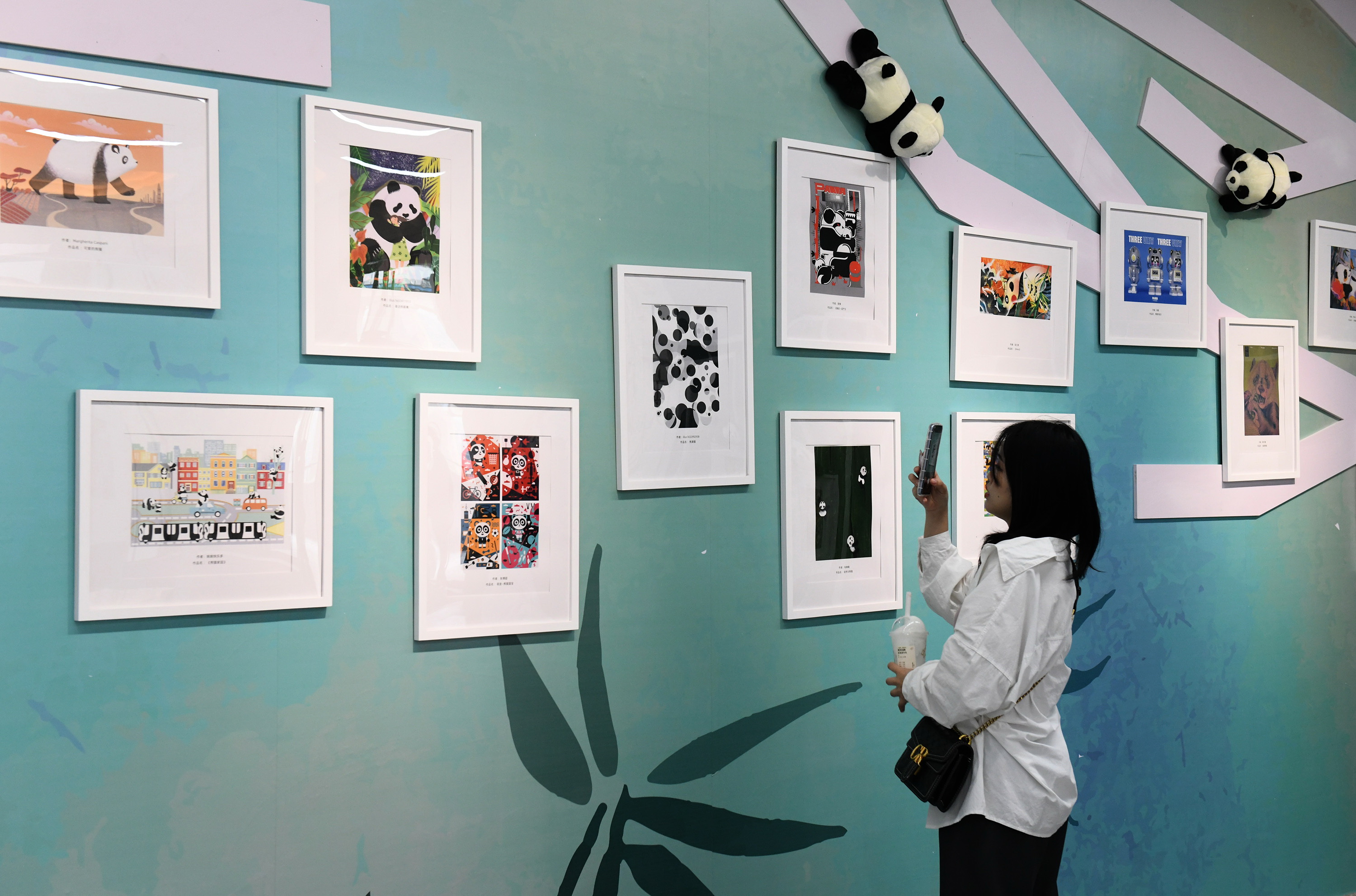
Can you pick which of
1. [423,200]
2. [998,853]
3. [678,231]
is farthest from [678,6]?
[998,853]

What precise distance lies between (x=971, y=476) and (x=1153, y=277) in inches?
36.0

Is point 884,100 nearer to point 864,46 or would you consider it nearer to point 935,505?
point 864,46

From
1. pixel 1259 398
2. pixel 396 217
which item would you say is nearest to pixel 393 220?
pixel 396 217

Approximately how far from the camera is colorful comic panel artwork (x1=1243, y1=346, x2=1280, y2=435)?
9.20ft

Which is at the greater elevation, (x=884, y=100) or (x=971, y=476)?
(x=884, y=100)

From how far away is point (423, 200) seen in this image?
1.83 m

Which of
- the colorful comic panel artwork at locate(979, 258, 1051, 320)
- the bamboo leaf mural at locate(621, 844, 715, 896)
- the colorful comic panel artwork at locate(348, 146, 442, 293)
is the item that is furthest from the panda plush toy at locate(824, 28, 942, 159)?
the bamboo leaf mural at locate(621, 844, 715, 896)

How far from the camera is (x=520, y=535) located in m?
1.91

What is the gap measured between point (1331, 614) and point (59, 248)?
373 cm

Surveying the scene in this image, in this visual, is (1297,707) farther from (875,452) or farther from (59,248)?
(59,248)

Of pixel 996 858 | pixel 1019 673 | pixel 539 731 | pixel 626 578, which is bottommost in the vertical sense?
pixel 996 858

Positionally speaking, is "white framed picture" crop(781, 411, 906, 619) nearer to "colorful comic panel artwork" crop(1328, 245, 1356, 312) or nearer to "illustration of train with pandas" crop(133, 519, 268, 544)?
"illustration of train with pandas" crop(133, 519, 268, 544)

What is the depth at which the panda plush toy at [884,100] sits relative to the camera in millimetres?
2195

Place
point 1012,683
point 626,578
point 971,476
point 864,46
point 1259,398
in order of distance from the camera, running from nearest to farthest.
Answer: point 1012,683 < point 626,578 < point 864,46 < point 971,476 < point 1259,398
